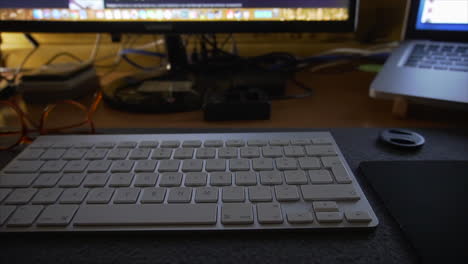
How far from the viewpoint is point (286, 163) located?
1.14 feet

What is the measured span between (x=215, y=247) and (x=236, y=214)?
0.11 ft

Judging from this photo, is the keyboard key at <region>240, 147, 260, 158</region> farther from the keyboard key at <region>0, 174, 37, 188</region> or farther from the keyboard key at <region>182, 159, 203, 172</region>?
the keyboard key at <region>0, 174, 37, 188</region>

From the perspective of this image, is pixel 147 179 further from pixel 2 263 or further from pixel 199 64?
pixel 199 64

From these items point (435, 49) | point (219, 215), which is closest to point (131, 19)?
point (219, 215)

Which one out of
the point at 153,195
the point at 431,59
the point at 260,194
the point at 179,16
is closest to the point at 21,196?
the point at 153,195

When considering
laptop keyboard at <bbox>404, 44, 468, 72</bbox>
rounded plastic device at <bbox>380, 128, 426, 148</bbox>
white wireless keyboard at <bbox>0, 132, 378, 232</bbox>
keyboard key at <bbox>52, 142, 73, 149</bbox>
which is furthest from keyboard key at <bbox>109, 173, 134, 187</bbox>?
laptop keyboard at <bbox>404, 44, 468, 72</bbox>

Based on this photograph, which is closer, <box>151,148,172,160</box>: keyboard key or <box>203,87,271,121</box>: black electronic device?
<box>151,148,172,160</box>: keyboard key

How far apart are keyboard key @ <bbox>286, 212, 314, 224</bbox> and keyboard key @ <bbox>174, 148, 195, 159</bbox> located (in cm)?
14

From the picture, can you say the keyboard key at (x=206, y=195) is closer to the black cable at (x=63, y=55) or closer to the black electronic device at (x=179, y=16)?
the black electronic device at (x=179, y=16)

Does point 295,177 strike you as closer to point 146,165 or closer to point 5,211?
point 146,165

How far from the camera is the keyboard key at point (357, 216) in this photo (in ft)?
0.90

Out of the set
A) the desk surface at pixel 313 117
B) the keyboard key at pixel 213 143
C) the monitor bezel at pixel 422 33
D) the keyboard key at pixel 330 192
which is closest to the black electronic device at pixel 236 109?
the desk surface at pixel 313 117

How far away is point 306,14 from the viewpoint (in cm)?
55

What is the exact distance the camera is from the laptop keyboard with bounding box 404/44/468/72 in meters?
0.52
